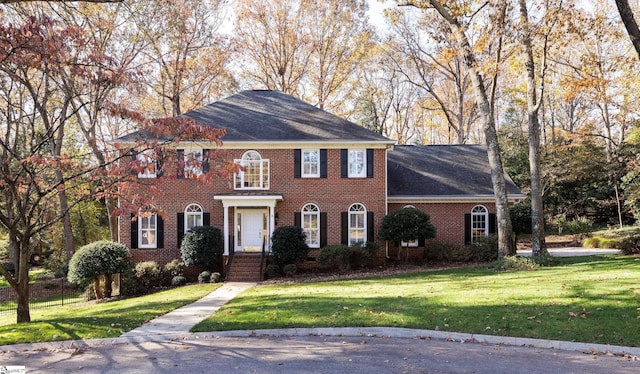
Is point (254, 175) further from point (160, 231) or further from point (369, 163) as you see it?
point (369, 163)

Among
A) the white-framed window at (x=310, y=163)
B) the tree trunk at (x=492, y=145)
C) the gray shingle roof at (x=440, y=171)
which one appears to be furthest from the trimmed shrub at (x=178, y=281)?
the tree trunk at (x=492, y=145)

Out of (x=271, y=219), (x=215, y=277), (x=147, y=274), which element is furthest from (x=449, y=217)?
(x=147, y=274)

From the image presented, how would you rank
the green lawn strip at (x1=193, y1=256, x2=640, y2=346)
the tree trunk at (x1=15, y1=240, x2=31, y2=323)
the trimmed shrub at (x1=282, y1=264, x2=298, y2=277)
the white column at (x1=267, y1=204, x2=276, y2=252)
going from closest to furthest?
the green lawn strip at (x1=193, y1=256, x2=640, y2=346) < the tree trunk at (x1=15, y1=240, x2=31, y2=323) < the trimmed shrub at (x1=282, y1=264, x2=298, y2=277) < the white column at (x1=267, y1=204, x2=276, y2=252)

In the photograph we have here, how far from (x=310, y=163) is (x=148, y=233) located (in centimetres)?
734

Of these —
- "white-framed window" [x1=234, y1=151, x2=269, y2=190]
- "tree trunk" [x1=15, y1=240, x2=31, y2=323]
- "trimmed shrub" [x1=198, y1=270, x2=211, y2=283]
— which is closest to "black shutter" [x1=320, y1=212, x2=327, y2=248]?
"white-framed window" [x1=234, y1=151, x2=269, y2=190]

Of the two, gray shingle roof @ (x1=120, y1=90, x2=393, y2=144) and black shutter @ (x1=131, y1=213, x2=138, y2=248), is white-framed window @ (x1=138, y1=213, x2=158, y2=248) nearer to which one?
black shutter @ (x1=131, y1=213, x2=138, y2=248)

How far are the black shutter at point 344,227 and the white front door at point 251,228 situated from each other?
3.29m

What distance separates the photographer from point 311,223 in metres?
19.6

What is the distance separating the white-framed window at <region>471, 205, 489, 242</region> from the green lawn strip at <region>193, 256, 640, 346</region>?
6670 millimetres

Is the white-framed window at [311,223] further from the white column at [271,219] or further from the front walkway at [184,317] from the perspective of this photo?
the front walkway at [184,317]

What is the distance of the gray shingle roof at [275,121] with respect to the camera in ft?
63.8

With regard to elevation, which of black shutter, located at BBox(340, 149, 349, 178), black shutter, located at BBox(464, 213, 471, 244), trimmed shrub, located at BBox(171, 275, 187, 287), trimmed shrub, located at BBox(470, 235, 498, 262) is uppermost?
black shutter, located at BBox(340, 149, 349, 178)

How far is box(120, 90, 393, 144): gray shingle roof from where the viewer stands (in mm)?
19438

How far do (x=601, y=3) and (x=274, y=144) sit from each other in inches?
784
